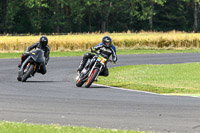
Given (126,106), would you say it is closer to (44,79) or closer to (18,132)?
(18,132)

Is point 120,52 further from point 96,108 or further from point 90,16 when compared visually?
point 90,16

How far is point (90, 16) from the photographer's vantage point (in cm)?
7700

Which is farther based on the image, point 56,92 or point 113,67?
point 113,67

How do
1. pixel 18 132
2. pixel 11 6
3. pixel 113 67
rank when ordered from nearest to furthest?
pixel 18 132, pixel 113 67, pixel 11 6

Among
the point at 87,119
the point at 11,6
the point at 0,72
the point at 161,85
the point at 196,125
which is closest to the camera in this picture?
the point at 196,125

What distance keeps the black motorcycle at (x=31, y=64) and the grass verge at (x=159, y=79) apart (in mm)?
2494

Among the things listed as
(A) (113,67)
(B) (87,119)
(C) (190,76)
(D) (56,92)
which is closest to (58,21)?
(A) (113,67)

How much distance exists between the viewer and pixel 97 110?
11680 millimetres

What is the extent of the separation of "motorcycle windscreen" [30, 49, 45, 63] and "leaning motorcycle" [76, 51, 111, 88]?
183 centimetres

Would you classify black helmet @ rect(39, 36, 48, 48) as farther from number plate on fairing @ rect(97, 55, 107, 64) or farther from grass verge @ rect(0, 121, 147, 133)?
grass verge @ rect(0, 121, 147, 133)

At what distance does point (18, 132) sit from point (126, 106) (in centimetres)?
416

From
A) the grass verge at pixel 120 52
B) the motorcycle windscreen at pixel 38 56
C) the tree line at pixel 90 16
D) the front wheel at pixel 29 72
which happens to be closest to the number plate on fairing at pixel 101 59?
the motorcycle windscreen at pixel 38 56

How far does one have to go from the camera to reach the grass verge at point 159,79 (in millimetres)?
17039

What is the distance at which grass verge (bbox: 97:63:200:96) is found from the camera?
1704cm
